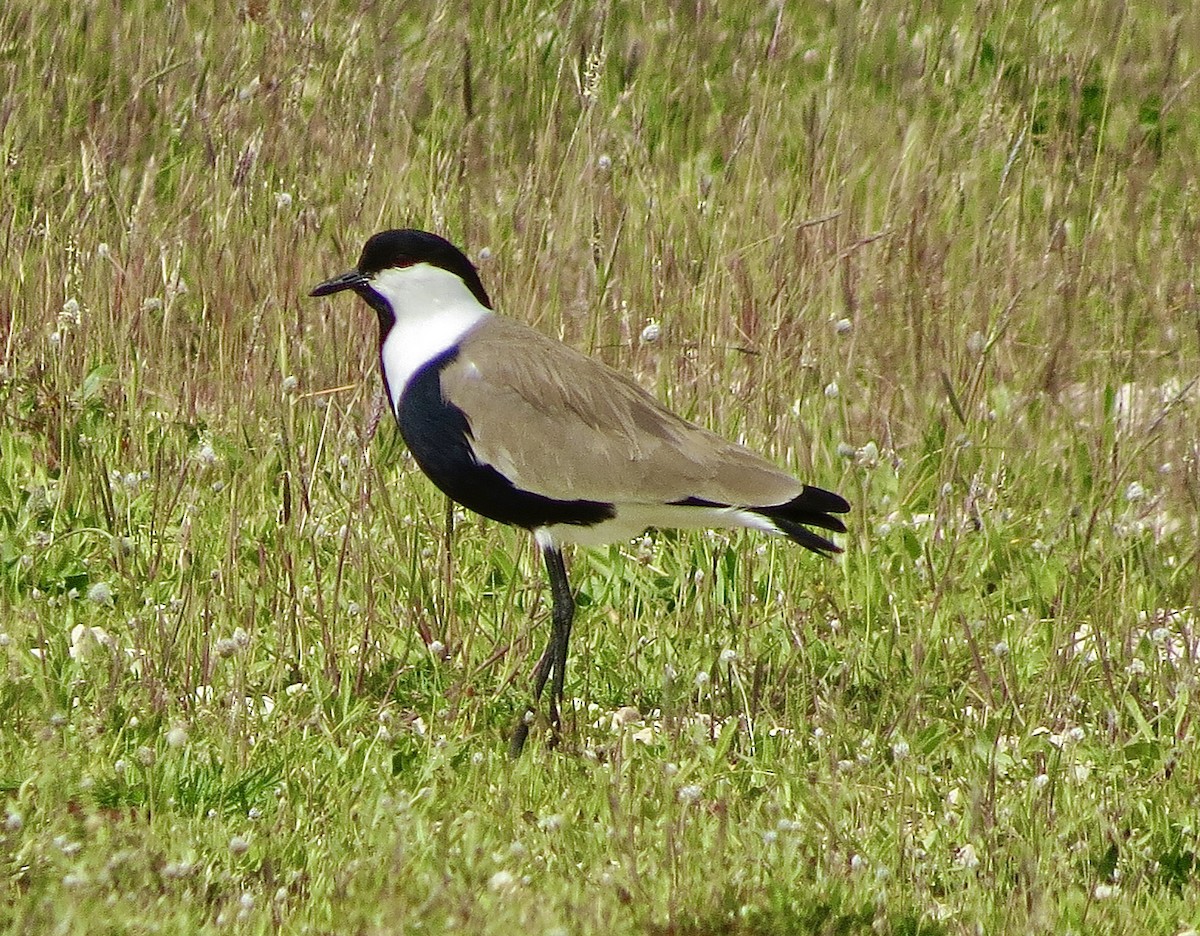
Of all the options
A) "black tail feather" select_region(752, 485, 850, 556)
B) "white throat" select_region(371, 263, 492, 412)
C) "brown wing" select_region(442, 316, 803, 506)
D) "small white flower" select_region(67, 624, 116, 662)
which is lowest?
"small white flower" select_region(67, 624, 116, 662)

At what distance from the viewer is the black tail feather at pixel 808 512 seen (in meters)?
4.20

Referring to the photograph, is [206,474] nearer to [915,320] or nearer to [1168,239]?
[915,320]

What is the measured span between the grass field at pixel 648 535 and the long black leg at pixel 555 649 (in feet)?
0.21

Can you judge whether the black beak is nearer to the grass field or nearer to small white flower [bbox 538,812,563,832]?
the grass field

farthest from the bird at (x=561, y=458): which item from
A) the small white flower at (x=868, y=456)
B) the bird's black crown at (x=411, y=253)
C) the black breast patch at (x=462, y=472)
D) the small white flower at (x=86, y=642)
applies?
the small white flower at (x=86, y=642)

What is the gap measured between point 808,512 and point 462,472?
2.55 ft

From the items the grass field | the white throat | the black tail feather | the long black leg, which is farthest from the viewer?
the white throat

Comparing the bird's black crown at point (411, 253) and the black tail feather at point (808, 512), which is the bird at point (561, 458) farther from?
the bird's black crown at point (411, 253)

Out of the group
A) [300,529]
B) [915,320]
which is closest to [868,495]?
[915,320]

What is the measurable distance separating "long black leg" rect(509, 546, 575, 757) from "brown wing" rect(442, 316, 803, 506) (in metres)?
0.20

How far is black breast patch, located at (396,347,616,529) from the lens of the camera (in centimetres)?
427

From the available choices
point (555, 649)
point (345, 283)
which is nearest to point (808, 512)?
point (555, 649)

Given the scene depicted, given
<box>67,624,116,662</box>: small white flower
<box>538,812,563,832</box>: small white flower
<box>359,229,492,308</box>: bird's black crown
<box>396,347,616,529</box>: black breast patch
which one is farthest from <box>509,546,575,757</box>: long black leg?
<box>67,624,116,662</box>: small white flower

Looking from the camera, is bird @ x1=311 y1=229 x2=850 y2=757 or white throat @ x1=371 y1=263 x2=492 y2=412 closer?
bird @ x1=311 y1=229 x2=850 y2=757
